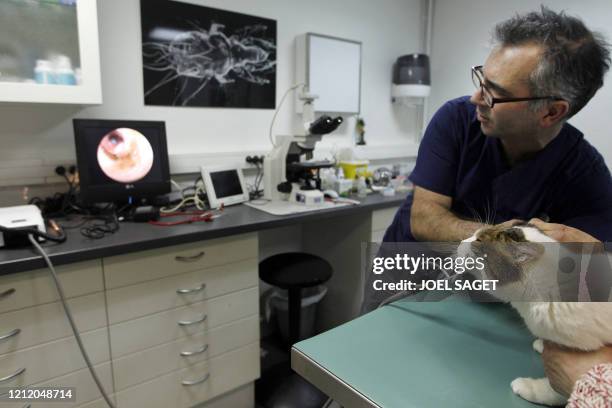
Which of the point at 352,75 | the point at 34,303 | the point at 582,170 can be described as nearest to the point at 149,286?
the point at 34,303

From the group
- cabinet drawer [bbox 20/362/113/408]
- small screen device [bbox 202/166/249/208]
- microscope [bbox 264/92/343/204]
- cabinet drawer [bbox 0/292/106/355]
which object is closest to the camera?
cabinet drawer [bbox 0/292/106/355]

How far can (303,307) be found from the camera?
94.8 inches

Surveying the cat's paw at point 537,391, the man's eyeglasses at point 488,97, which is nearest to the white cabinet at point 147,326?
the man's eyeglasses at point 488,97

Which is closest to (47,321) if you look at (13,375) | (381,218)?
(13,375)

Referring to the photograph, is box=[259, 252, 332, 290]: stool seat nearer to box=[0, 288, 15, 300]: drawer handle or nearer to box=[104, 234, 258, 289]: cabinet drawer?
box=[104, 234, 258, 289]: cabinet drawer

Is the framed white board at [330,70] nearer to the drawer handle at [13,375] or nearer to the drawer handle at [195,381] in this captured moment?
the drawer handle at [195,381]

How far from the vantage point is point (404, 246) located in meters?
0.85

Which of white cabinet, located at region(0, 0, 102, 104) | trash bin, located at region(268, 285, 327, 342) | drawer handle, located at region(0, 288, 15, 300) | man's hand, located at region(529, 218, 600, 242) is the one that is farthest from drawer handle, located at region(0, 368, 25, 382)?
man's hand, located at region(529, 218, 600, 242)

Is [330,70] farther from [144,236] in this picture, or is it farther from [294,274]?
[144,236]

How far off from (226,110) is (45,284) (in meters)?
1.32

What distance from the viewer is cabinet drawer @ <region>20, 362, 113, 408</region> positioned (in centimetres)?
133

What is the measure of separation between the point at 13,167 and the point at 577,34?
2.05m

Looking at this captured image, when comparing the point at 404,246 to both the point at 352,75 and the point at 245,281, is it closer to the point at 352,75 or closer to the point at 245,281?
the point at 245,281

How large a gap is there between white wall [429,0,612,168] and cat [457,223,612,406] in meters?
2.15
